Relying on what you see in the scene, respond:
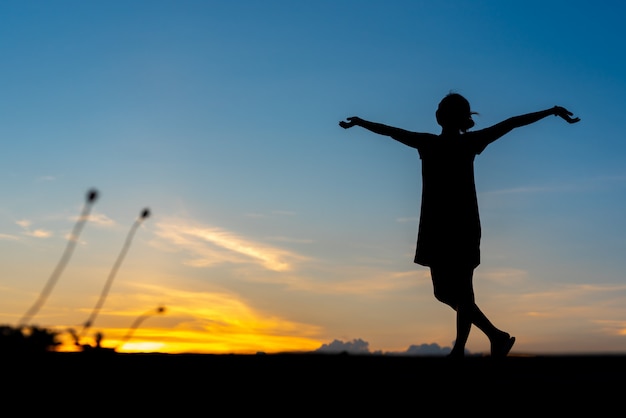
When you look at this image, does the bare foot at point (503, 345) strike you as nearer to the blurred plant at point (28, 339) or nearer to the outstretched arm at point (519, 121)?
the outstretched arm at point (519, 121)

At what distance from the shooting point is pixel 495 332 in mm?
7461

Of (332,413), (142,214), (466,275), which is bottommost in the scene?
(332,413)

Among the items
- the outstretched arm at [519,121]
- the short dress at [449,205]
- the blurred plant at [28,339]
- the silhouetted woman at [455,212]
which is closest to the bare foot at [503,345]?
the silhouetted woman at [455,212]

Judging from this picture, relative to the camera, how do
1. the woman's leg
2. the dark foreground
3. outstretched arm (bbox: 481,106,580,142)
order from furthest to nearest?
outstretched arm (bbox: 481,106,580,142), the woman's leg, the dark foreground

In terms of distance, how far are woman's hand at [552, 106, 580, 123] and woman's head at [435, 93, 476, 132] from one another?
910mm

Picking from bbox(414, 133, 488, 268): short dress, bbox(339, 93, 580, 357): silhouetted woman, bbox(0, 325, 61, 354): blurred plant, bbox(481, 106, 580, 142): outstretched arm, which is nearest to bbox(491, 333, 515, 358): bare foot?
bbox(339, 93, 580, 357): silhouetted woman

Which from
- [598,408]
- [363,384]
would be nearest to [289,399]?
[363,384]

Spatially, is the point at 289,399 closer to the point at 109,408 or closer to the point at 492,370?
the point at 109,408

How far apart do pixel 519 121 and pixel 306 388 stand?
4.57m

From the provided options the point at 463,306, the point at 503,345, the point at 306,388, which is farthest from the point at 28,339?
the point at 503,345

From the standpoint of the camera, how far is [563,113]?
766cm

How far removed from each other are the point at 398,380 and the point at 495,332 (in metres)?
3.24

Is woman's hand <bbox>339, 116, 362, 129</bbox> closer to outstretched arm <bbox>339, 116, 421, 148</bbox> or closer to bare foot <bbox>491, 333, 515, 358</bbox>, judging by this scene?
outstretched arm <bbox>339, 116, 421, 148</bbox>

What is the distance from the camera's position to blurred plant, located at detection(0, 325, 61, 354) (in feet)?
9.41
